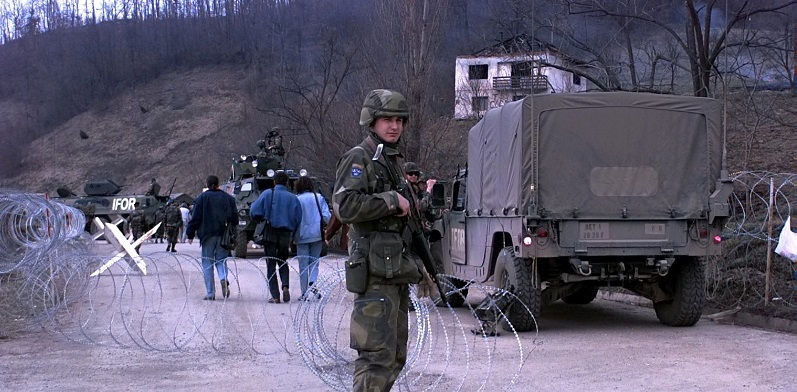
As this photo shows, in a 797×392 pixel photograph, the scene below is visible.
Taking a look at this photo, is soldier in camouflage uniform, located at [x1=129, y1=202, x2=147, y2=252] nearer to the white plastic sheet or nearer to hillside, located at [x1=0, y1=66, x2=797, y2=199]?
hillside, located at [x1=0, y1=66, x2=797, y2=199]

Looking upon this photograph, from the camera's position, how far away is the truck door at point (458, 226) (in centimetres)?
1314

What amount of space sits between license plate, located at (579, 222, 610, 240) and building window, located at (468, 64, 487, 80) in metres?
17.4

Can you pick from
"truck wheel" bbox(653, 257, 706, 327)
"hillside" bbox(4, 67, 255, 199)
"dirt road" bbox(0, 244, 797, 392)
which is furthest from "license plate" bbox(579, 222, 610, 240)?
"hillside" bbox(4, 67, 255, 199)

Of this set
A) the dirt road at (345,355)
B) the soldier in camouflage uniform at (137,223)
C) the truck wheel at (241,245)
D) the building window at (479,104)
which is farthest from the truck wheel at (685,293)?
the soldier in camouflage uniform at (137,223)

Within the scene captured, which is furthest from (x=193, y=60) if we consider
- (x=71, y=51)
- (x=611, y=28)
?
(x=611, y=28)

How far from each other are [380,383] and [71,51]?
99.2 meters

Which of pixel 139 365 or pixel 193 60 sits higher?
pixel 193 60

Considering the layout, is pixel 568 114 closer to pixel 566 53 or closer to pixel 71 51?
pixel 566 53

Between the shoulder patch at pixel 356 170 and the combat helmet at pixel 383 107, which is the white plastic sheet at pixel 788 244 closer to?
the combat helmet at pixel 383 107

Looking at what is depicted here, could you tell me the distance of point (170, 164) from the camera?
7681 centimetres

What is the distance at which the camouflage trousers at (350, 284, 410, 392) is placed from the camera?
17.9 feet

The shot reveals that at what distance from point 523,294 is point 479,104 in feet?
56.4

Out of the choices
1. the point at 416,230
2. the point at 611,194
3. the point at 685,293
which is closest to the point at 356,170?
the point at 416,230

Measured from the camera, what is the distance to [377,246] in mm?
5562
